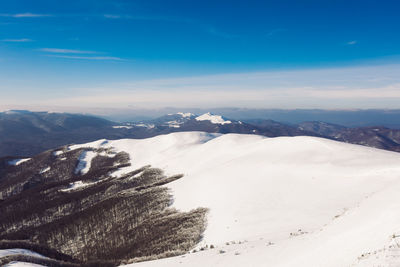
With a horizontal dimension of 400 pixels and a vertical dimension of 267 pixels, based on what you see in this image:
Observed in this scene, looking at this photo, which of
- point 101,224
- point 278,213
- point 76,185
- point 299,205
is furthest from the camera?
point 76,185

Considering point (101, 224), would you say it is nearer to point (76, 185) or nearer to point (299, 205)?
point (299, 205)

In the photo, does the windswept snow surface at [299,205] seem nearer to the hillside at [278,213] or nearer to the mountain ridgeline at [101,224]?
the hillside at [278,213]

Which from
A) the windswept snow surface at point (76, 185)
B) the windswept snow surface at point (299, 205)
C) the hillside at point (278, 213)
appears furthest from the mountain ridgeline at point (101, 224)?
the windswept snow surface at point (299, 205)

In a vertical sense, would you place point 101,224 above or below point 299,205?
below

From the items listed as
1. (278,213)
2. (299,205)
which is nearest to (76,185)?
(278,213)

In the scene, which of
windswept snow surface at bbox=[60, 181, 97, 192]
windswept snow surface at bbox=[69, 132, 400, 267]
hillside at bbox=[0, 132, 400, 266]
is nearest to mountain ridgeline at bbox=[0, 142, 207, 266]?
windswept snow surface at bbox=[60, 181, 97, 192]

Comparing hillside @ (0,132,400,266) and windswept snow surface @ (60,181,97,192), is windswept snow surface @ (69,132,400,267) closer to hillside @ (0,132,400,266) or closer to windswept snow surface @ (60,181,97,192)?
hillside @ (0,132,400,266)

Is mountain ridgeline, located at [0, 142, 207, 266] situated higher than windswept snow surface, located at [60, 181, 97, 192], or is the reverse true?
mountain ridgeline, located at [0, 142, 207, 266]

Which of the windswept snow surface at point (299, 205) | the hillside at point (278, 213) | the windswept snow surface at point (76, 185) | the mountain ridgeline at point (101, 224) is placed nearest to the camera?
A: the windswept snow surface at point (299, 205)

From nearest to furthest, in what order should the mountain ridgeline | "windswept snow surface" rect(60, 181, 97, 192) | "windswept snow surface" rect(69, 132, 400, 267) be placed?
1. "windswept snow surface" rect(69, 132, 400, 267)
2. the mountain ridgeline
3. "windswept snow surface" rect(60, 181, 97, 192)
